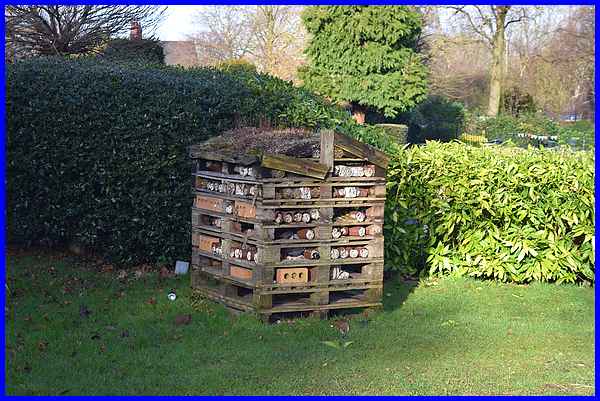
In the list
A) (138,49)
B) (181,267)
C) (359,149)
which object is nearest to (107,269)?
(181,267)

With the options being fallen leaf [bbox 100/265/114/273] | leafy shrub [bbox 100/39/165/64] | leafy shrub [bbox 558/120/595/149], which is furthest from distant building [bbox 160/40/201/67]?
fallen leaf [bbox 100/265/114/273]

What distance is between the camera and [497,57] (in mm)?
32188

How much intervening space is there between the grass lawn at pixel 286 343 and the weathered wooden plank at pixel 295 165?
3.86ft

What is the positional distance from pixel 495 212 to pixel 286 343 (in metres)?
2.88

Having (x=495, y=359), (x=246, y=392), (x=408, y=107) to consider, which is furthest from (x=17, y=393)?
(x=408, y=107)

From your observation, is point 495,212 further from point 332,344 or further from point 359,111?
point 359,111

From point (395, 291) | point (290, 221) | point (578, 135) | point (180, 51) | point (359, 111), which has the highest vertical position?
point (180, 51)

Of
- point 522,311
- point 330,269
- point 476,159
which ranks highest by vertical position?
point 476,159

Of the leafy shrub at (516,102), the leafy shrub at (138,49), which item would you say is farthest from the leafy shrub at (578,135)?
the leafy shrub at (138,49)

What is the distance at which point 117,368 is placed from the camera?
5020 millimetres

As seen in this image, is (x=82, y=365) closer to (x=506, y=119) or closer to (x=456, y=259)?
(x=456, y=259)

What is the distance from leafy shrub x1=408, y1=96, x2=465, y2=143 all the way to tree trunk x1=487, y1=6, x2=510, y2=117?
462 cm

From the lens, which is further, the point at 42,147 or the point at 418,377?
the point at 42,147

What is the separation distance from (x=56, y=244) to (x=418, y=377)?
466cm
